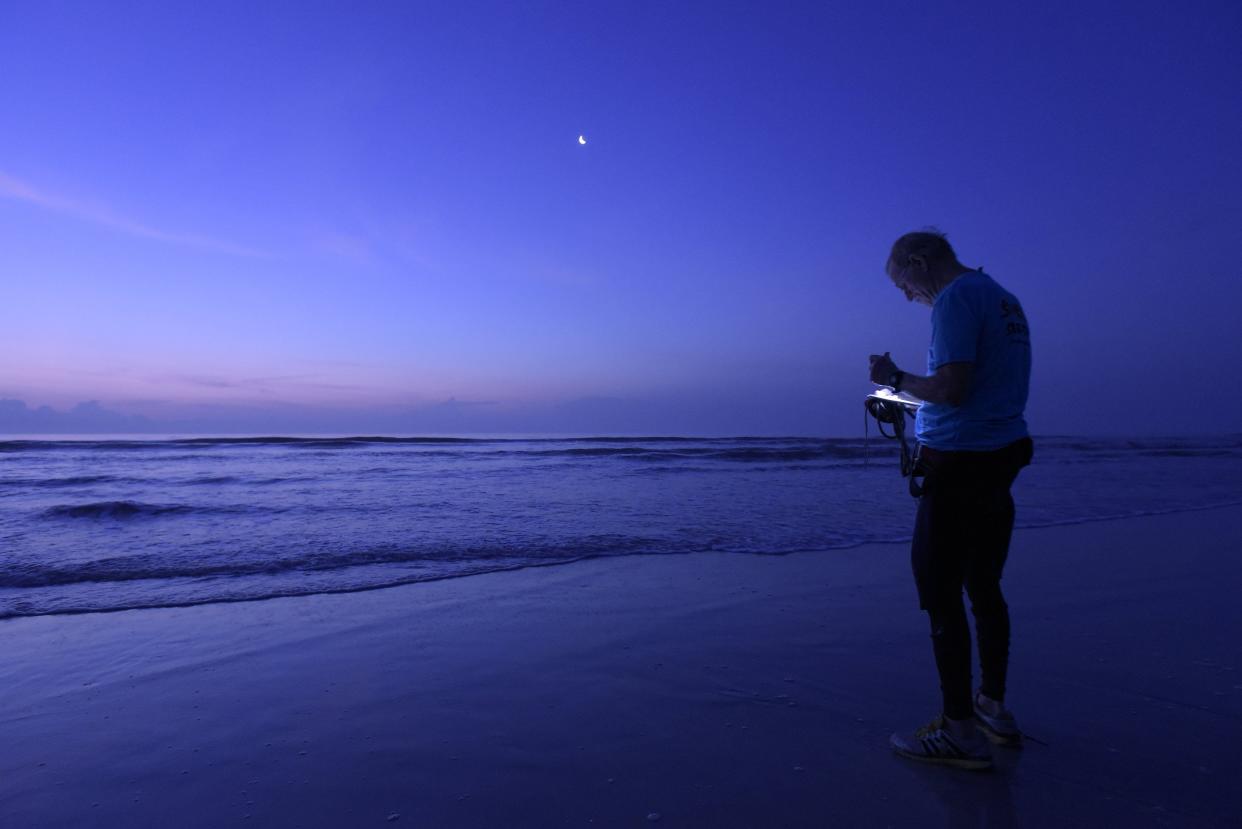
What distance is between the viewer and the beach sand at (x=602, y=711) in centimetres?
226

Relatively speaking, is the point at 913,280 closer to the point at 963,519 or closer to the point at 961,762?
the point at 963,519

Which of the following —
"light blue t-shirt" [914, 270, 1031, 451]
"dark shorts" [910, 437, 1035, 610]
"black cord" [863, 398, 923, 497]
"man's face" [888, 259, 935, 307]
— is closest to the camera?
"light blue t-shirt" [914, 270, 1031, 451]

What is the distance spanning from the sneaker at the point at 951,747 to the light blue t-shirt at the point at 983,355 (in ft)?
3.28

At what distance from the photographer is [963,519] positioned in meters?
2.51

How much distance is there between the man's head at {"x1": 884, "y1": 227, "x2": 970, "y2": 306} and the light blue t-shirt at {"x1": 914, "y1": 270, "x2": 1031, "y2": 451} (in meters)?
0.10

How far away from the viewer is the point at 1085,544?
7176mm

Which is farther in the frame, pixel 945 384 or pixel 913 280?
pixel 913 280

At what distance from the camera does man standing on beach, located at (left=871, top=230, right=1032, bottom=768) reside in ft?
7.88

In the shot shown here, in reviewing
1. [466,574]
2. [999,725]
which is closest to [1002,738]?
[999,725]

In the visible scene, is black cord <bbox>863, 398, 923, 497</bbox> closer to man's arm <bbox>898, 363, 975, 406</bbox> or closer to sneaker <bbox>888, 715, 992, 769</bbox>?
man's arm <bbox>898, 363, 975, 406</bbox>

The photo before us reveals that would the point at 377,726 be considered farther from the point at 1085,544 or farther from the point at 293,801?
the point at 1085,544

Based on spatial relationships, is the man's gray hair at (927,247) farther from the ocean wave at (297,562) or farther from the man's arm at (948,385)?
the ocean wave at (297,562)

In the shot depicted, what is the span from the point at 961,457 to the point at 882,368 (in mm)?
410

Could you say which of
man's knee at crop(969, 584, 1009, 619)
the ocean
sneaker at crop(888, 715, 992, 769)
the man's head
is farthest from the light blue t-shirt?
the ocean
